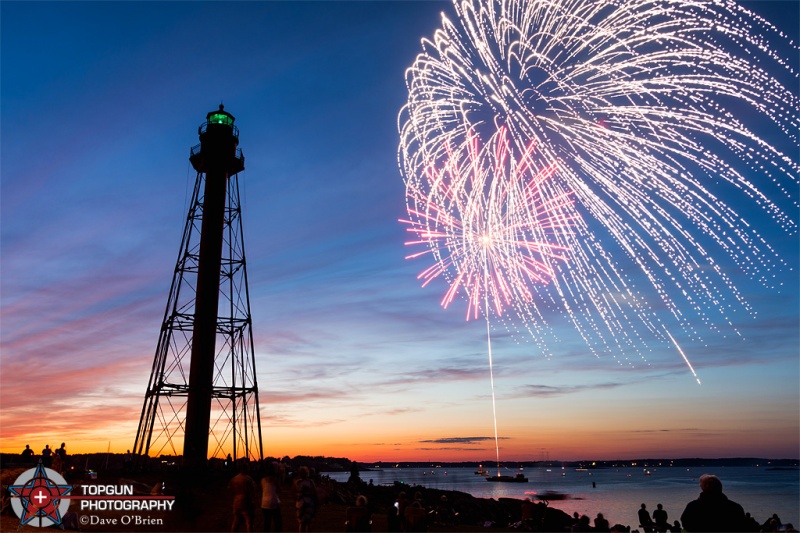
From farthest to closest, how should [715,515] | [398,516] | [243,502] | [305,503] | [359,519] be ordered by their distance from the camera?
[398,516] < [359,519] < [305,503] < [243,502] < [715,515]

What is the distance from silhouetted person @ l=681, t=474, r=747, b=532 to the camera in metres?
8.15

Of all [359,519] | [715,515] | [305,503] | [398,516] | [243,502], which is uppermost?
[715,515]

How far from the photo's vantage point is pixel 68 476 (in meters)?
25.0

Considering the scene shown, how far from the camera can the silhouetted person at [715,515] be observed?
26.7ft

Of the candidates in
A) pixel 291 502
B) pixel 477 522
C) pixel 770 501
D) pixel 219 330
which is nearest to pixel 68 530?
pixel 291 502

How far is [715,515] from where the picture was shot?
816 cm

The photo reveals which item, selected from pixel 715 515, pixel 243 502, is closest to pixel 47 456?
pixel 243 502

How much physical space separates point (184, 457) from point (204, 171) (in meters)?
15.5

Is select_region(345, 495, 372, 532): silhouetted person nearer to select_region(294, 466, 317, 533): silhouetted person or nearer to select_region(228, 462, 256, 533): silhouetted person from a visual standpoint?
select_region(294, 466, 317, 533): silhouetted person

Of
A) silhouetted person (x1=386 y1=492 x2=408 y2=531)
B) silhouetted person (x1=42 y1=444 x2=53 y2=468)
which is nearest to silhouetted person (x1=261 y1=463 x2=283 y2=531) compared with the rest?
silhouetted person (x1=386 y1=492 x2=408 y2=531)

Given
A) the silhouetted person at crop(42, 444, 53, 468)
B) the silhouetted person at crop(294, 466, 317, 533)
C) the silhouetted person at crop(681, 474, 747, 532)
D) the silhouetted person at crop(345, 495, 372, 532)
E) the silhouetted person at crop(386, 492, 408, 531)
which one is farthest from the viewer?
the silhouetted person at crop(42, 444, 53, 468)

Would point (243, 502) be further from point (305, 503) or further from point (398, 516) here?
point (398, 516)

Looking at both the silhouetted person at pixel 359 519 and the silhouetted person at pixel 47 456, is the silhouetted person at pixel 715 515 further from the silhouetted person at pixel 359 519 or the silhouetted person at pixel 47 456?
the silhouetted person at pixel 47 456

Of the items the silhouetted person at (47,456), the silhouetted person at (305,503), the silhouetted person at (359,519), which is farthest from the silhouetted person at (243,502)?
the silhouetted person at (47,456)
